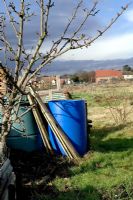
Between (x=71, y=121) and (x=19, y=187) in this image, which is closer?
(x=19, y=187)

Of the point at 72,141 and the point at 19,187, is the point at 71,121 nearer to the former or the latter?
the point at 72,141

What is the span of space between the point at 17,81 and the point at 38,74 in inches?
14.9

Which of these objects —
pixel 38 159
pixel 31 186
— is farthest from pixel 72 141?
pixel 31 186

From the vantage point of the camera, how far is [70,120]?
8.76 m

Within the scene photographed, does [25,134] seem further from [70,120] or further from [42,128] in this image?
[70,120]

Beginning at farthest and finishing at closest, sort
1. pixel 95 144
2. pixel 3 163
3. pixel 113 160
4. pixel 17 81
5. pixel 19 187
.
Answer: pixel 95 144
pixel 113 160
pixel 17 81
pixel 19 187
pixel 3 163

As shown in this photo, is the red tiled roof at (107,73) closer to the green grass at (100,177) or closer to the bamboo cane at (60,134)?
the green grass at (100,177)

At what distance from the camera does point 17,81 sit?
7.04 meters

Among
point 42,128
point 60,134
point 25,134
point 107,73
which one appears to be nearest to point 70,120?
point 60,134

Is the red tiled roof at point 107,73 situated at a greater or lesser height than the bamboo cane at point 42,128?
lesser

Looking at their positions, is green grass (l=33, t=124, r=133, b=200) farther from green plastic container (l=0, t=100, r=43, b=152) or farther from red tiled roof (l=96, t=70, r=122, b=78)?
red tiled roof (l=96, t=70, r=122, b=78)

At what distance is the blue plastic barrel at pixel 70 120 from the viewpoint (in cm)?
873

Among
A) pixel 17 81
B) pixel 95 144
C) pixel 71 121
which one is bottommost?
pixel 95 144

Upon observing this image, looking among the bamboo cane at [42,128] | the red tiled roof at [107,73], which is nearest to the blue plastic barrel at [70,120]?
the bamboo cane at [42,128]
